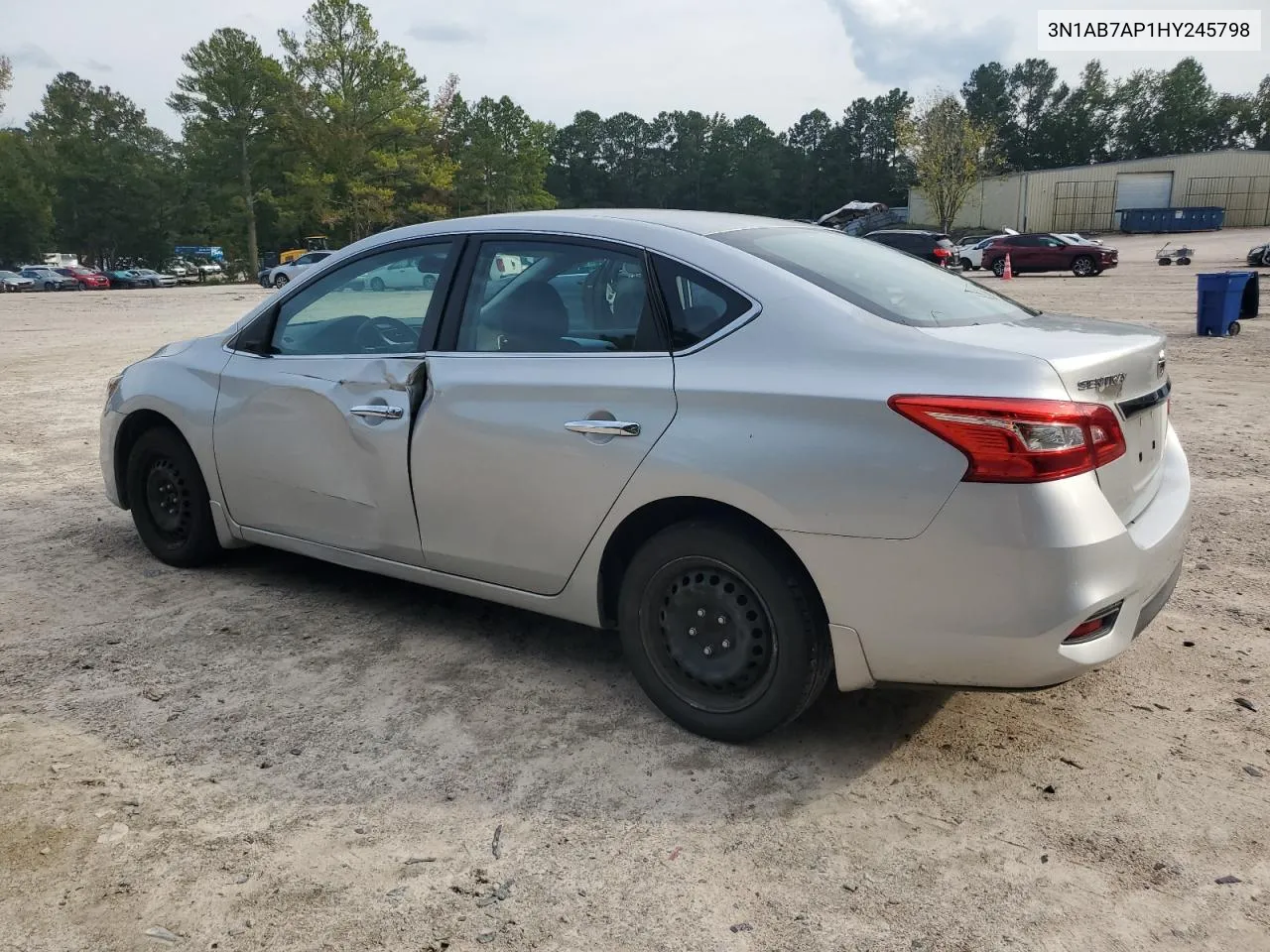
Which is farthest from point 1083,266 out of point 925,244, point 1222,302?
point 1222,302

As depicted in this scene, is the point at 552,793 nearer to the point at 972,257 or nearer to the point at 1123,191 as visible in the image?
the point at 972,257

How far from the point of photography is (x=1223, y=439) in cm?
762

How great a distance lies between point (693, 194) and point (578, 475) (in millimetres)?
119876

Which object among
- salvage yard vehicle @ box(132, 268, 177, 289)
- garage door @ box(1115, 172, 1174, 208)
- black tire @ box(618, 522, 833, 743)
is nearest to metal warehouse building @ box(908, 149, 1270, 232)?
garage door @ box(1115, 172, 1174, 208)

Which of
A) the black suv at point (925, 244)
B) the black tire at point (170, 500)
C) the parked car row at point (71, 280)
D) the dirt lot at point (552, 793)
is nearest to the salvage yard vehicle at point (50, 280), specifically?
the parked car row at point (71, 280)

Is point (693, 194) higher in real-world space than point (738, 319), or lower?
higher

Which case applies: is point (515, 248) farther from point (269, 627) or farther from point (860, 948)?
point (860, 948)

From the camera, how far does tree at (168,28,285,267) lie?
60.6 metres

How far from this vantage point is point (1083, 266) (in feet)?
118

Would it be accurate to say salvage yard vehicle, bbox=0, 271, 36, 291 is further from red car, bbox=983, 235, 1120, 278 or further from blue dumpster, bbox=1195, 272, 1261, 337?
blue dumpster, bbox=1195, 272, 1261, 337

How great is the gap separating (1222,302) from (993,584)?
48.6 feet

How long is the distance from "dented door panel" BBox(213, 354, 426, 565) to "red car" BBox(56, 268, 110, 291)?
62.7 metres

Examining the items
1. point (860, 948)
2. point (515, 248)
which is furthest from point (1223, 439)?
point (860, 948)

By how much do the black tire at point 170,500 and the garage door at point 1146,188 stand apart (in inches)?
2998
